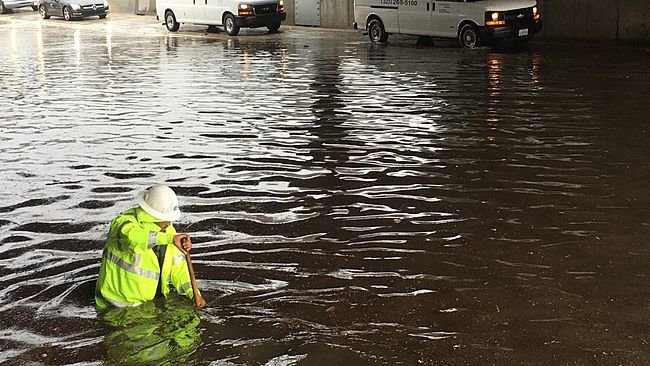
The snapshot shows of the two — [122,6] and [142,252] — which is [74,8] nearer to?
[122,6]

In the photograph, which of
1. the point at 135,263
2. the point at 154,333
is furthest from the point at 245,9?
the point at 154,333

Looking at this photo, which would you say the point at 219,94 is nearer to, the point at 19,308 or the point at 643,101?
the point at 643,101

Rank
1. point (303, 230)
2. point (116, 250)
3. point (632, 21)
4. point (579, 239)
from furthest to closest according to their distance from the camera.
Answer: point (632, 21) → point (303, 230) → point (579, 239) → point (116, 250)

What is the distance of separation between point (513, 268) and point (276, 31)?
24.5 meters

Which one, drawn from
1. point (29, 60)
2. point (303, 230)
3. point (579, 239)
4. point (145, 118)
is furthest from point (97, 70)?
point (579, 239)

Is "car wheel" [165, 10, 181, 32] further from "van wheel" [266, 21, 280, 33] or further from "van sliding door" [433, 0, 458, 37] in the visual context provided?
"van sliding door" [433, 0, 458, 37]

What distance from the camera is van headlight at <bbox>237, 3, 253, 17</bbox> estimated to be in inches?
1139

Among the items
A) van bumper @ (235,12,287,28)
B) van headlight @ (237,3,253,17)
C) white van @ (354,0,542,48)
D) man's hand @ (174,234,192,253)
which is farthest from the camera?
van bumper @ (235,12,287,28)

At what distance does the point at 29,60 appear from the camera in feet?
78.7

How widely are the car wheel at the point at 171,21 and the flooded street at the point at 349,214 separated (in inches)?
545

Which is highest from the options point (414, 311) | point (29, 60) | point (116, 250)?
point (29, 60)

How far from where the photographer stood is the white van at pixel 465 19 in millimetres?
21922

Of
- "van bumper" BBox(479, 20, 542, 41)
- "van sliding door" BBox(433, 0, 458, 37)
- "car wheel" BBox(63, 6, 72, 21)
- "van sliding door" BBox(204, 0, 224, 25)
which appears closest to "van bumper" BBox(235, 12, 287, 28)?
"van sliding door" BBox(204, 0, 224, 25)

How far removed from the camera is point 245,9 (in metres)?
29.0
